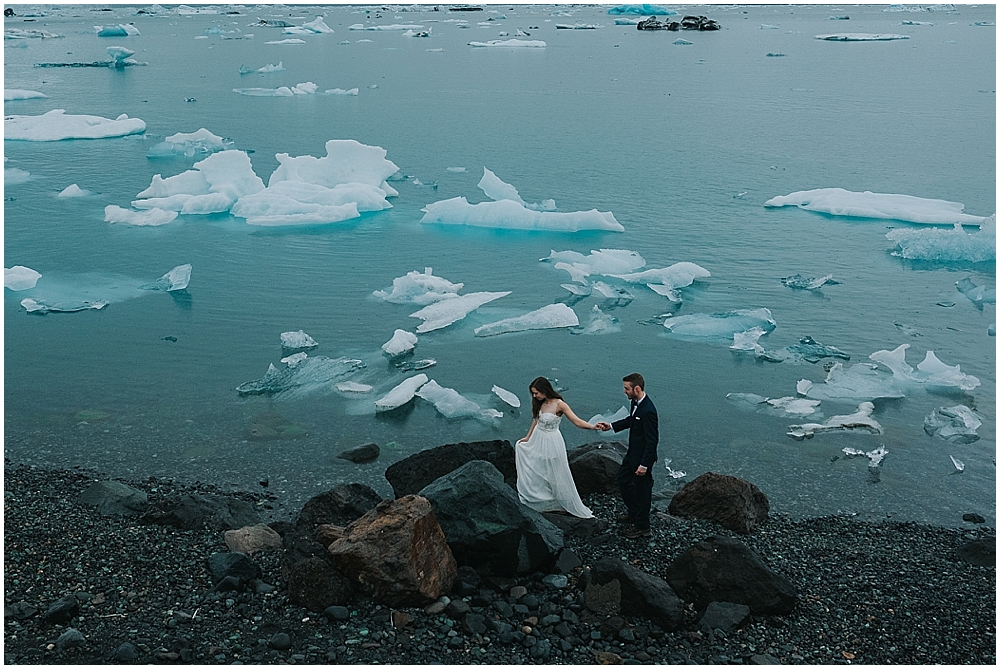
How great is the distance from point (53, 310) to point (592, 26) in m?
69.7

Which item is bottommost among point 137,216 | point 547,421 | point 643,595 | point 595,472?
point 137,216

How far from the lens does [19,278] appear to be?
16.7 m

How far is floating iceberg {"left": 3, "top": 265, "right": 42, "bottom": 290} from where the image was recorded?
1669 cm

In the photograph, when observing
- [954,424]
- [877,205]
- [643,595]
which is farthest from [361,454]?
[877,205]

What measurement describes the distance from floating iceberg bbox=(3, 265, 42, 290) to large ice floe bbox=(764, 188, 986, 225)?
1581cm

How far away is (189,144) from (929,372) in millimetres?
21478

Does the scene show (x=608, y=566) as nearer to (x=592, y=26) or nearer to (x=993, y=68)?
(x=993, y=68)

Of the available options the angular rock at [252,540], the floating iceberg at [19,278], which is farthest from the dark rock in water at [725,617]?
the floating iceberg at [19,278]

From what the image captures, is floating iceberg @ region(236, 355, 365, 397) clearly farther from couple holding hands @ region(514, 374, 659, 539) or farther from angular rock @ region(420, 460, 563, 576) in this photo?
angular rock @ region(420, 460, 563, 576)

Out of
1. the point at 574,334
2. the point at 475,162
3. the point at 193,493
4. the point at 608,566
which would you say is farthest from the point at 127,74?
the point at 608,566

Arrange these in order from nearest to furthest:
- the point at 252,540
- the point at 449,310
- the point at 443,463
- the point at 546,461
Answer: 1. the point at 252,540
2. the point at 546,461
3. the point at 443,463
4. the point at 449,310

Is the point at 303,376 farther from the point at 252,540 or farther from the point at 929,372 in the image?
the point at 929,372

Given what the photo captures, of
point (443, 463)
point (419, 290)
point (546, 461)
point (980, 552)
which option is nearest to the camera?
point (980, 552)

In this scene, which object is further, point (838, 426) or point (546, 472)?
point (838, 426)
